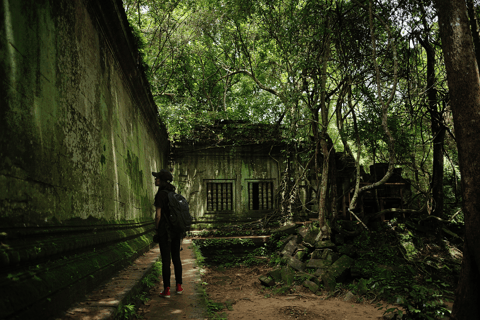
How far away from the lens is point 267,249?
10.7m

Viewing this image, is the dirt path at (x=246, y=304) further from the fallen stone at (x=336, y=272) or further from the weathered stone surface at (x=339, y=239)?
the weathered stone surface at (x=339, y=239)

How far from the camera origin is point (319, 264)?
7402 mm

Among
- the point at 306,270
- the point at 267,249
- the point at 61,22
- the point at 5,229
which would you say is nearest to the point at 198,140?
the point at 267,249

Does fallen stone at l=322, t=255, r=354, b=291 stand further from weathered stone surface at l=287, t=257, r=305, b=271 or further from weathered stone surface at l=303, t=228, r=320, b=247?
weathered stone surface at l=303, t=228, r=320, b=247

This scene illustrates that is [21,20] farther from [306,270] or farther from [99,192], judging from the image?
[306,270]

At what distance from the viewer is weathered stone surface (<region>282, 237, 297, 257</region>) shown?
28.6ft

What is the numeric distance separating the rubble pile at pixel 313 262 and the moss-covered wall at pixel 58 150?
11.6 ft

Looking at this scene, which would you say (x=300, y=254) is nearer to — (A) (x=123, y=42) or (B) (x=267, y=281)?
(B) (x=267, y=281)

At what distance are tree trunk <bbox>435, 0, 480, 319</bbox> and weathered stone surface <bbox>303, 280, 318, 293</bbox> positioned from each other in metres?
2.98

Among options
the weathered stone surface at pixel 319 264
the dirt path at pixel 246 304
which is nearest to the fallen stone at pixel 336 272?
the weathered stone surface at pixel 319 264

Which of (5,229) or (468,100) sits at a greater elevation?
(468,100)

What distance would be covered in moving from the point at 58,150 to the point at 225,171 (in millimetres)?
11086

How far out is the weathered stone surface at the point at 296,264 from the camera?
761cm

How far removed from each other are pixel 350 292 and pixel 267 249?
4.84 meters
